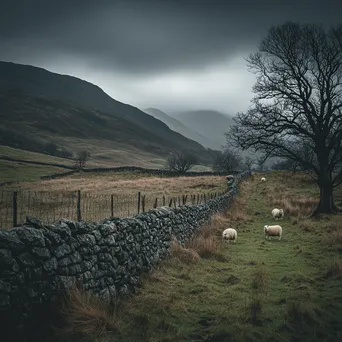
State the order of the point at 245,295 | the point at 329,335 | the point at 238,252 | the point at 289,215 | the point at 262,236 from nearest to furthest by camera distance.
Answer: the point at 329,335, the point at 245,295, the point at 238,252, the point at 262,236, the point at 289,215

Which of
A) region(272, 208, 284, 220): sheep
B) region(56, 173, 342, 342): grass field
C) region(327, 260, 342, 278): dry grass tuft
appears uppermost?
region(272, 208, 284, 220): sheep

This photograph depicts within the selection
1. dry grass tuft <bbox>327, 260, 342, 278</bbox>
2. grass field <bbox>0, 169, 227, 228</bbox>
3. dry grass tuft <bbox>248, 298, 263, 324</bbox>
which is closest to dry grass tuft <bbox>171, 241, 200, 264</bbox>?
grass field <bbox>0, 169, 227, 228</bbox>

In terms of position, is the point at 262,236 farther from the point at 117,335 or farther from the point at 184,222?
the point at 117,335

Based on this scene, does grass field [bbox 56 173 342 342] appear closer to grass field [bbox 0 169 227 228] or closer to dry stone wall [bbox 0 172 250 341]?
dry stone wall [bbox 0 172 250 341]

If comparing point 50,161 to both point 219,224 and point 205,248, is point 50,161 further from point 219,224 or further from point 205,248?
point 205,248

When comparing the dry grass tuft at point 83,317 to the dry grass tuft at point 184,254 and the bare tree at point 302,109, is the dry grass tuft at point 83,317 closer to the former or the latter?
the dry grass tuft at point 184,254

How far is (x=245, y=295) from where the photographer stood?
7500 mm

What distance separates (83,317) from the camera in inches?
204

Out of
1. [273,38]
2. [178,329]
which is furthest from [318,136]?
[178,329]

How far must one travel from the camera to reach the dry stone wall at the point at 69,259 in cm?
441

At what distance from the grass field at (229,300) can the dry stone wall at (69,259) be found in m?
0.41

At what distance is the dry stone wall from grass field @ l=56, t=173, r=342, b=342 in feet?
1.34

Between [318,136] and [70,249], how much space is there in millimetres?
19680

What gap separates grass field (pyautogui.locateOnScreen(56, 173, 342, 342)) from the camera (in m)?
5.46
